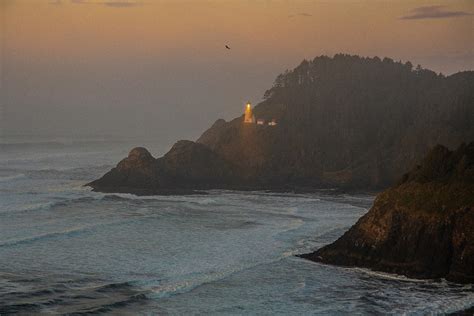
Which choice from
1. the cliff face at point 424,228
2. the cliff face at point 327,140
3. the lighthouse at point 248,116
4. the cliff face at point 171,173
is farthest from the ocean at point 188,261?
the lighthouse at point 248,116

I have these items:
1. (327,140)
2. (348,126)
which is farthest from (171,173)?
(348,126)

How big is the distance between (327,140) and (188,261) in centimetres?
7002

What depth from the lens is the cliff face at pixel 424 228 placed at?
158 ft

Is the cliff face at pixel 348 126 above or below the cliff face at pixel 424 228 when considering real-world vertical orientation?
above

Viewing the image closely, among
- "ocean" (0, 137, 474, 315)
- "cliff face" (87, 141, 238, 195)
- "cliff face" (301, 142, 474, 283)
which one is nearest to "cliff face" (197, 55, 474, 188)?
"cliff face" (87, 141, 238, 195)

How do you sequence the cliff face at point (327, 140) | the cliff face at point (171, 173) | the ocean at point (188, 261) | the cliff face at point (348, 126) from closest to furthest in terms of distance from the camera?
the ocean at point (188, 261)
the cliff face at point (171, 173)
the cliff face at point (327, 140)
the cliff face at point (348, 126)

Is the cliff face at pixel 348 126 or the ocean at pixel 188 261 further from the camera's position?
the cliff face at pixel 348 126

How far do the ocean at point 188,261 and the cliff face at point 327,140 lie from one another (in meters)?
12.1

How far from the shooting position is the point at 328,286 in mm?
47844

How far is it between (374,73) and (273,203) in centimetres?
8076

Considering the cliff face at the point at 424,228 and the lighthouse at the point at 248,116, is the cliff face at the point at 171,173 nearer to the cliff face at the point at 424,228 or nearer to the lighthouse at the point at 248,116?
the lighthouse at the point at 248,116

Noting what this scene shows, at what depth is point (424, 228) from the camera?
50094 millimetres

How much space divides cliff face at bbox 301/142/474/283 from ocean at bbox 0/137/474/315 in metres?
1.33

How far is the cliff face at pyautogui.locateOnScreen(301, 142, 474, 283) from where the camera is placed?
48.2 m
